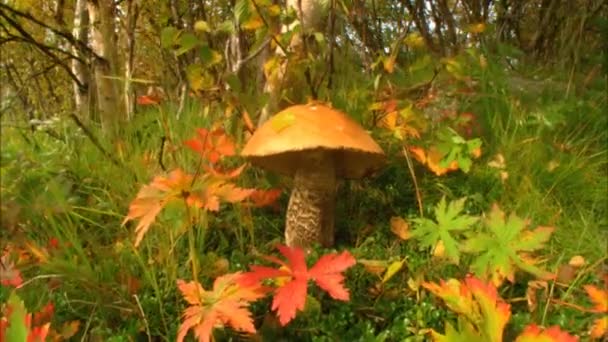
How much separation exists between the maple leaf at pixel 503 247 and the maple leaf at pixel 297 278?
0.43 meters

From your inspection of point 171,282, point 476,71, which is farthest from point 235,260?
point 476,71

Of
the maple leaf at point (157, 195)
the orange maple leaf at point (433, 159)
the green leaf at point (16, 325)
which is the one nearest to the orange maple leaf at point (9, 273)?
the green leaf at point (16, 325)

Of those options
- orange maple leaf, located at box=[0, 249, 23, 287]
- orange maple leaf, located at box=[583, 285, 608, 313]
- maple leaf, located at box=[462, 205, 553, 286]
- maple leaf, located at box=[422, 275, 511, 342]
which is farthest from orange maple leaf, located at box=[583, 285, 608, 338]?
orange maple leaf, located at box=[0, 249, 23, 287]

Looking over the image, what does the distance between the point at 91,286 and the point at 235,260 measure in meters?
0.44

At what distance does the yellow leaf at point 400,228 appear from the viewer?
1.66 meters

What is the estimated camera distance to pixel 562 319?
1395 mm

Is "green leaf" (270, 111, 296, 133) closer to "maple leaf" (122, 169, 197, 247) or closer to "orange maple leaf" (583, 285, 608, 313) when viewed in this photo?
"maple leaf" (122, 169, 197, 247)

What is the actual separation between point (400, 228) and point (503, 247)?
40cm

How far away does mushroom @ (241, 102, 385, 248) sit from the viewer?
1369mm

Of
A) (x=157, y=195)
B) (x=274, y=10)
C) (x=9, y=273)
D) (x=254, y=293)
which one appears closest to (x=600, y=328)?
(x=254, y=293)

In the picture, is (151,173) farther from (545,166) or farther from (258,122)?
(545,166)

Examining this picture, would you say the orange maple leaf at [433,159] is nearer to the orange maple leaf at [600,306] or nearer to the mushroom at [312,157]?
the mushroom at [312,157]

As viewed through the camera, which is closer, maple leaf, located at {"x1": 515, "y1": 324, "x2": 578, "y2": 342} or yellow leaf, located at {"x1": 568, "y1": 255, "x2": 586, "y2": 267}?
maple leaf, located at {"x1": 515, "y1": 324, "x2": 578, "y2": 342}

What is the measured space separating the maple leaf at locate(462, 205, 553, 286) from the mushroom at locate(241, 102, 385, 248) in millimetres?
391
